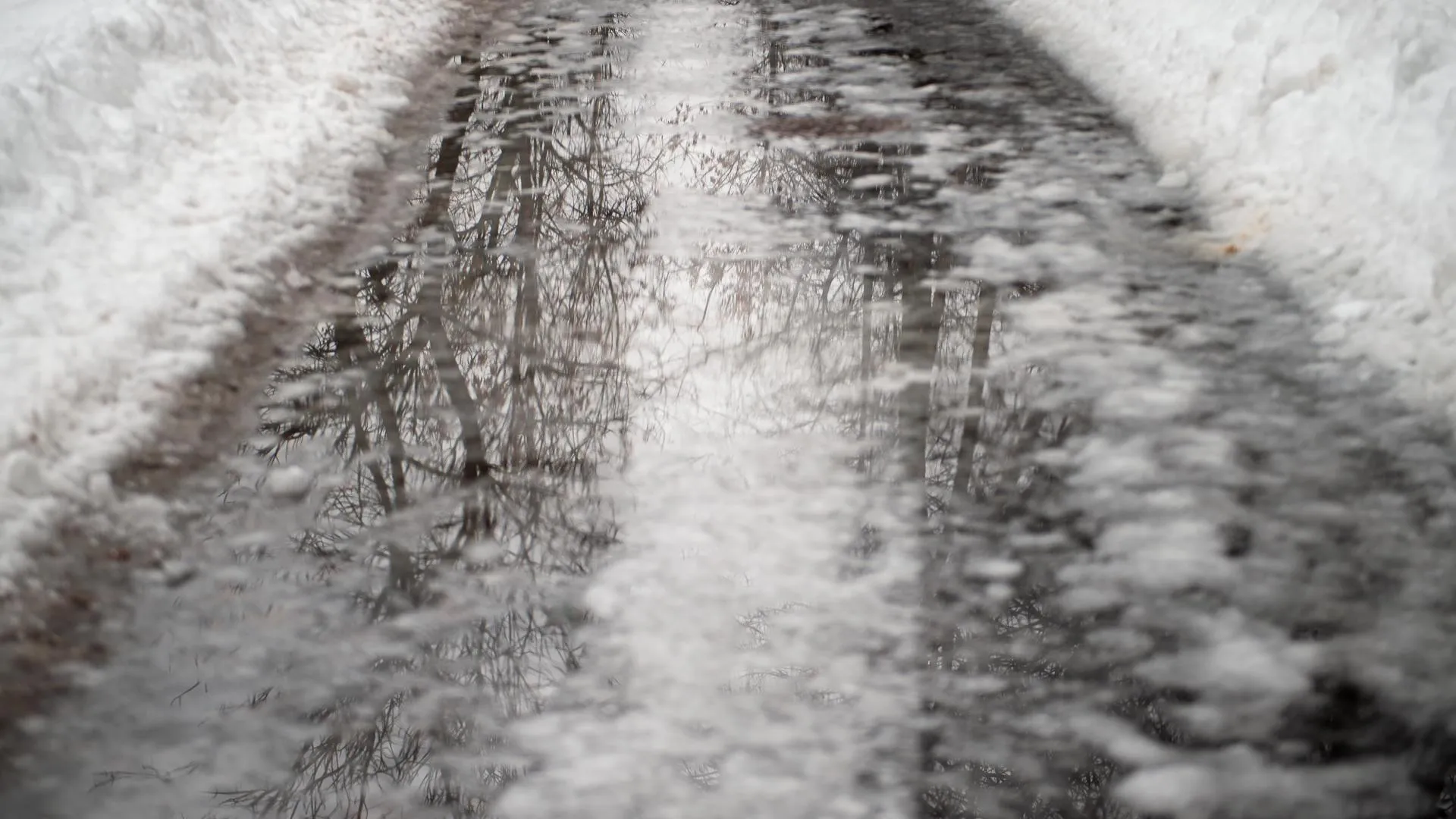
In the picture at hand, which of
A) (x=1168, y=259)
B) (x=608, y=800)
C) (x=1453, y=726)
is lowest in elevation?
(x=608, y=800)

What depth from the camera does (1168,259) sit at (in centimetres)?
552

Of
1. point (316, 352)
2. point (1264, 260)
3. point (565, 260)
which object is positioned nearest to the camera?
point (316, 352)

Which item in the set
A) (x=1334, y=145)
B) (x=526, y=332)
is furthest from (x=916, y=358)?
(x=1334, y=145)

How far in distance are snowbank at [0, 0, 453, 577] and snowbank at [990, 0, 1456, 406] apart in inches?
192

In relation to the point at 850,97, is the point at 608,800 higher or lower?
lower

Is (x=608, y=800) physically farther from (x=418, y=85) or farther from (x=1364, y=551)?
(x=418, y=85)

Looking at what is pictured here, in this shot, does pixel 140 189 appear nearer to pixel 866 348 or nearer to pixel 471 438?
pixel 471 438

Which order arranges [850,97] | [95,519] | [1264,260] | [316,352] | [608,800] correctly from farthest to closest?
[850,97]
[1264,260]
[316,352]
[95,519]
[608,800]

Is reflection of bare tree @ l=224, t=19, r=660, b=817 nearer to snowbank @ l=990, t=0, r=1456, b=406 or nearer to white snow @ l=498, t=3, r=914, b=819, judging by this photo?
white snow @ l=498, t=3, r=914, b=819

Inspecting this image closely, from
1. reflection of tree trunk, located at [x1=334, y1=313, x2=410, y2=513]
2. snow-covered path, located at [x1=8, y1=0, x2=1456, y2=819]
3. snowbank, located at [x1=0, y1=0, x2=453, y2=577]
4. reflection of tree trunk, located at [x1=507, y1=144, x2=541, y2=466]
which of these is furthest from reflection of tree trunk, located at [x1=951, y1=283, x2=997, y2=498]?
→ snowbank, located at [x1=0, y1=0, x2=453, y2=577]

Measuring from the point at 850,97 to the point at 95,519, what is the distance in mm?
5947

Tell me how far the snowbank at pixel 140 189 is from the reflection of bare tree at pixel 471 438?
1.82 feet

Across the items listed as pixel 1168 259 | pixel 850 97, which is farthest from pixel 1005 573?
pixel 850 97

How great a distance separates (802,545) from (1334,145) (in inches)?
152
